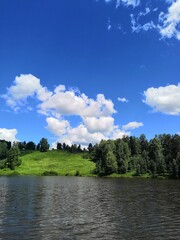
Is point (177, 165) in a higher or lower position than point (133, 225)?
higher

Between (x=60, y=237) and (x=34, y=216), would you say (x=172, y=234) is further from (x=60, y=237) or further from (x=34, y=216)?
(x=34, y=216)

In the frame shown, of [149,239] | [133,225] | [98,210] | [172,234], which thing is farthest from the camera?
[98,210]

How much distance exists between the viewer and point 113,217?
163 feet

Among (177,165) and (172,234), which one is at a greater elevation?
(177,165)

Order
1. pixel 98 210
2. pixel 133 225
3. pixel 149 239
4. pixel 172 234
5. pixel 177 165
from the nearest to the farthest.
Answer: pixel 149 239 → pixel 172 234 → pixel 133 225 → pixel 98 210 → pixel 177 165

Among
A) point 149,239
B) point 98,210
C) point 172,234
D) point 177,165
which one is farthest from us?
point 177,165

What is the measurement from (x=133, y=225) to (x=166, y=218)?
7.85m

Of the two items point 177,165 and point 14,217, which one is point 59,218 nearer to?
point 14,217

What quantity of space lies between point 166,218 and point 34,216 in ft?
64.0

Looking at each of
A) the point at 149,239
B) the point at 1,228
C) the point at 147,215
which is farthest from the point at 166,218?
the point at 1,228

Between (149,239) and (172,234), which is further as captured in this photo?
(172,234)

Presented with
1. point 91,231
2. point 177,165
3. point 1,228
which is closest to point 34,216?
point 1,228

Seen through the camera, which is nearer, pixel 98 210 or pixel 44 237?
pixel 44 237

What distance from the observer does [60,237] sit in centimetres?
3569
